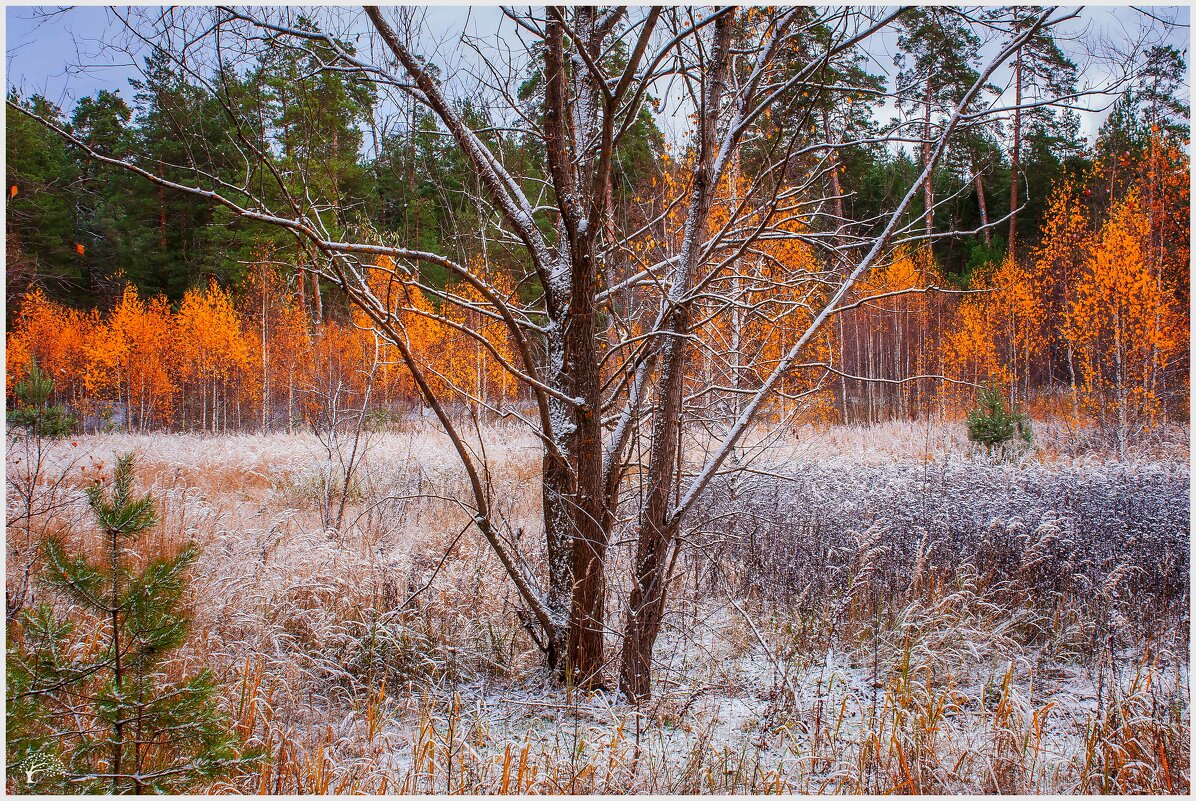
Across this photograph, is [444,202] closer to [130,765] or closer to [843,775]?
[130,765]

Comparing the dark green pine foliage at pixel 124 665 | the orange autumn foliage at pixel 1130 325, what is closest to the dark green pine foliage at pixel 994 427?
the orange autumn foliage at pixel 1130 325

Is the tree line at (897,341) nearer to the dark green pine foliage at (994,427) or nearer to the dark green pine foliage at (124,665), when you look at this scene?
the dark green pine foliage at (994,427)

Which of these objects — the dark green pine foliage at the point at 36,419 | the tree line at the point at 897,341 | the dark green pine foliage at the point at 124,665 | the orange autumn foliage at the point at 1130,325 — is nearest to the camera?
the dark green pine foliage at the point at 124,665

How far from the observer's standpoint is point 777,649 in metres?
3.43

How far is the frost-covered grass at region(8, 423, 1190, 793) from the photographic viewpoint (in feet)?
7.52

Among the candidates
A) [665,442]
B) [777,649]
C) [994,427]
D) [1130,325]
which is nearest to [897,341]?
[1130,325]

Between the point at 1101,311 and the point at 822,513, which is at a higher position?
the point at 1101,311

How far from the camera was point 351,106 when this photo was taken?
2939 mm

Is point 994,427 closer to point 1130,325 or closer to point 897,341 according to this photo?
point 1130,325

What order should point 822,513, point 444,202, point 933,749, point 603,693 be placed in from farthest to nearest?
point 822,513, point 444,202, point 603,693, point 933,749

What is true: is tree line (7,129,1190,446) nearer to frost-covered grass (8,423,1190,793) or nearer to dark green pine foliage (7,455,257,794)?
frost-covered grass (8,423,1190,793)

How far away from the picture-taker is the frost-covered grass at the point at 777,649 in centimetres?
229

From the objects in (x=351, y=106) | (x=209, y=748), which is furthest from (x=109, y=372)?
(x=209, y=748)

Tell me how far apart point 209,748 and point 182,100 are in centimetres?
218
